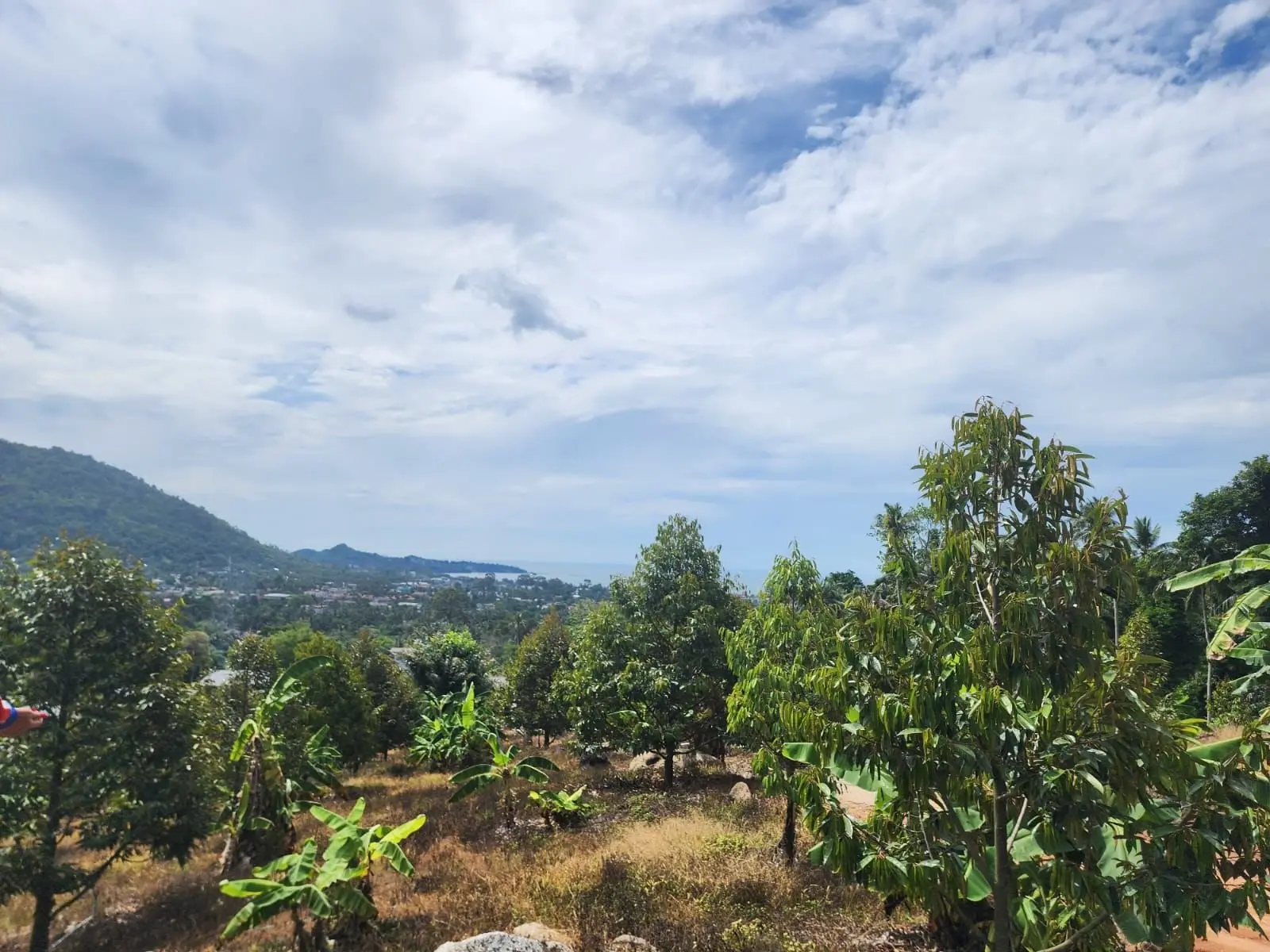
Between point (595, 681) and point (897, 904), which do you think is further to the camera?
point (595, 681)

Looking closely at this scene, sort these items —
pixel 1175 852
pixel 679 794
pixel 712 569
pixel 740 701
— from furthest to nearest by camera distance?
pixel 712 569 < pixel 679 794 < pixel 740 701 < pixel 1175 852

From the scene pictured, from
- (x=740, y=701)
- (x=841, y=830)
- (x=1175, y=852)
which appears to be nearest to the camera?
(x=1175, y=852)

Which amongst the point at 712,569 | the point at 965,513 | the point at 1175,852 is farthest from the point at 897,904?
Answer: the point at 712,569

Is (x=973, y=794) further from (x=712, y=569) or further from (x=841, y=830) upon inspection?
(x=712, y=569)

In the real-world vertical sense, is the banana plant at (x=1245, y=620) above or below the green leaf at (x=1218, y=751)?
above

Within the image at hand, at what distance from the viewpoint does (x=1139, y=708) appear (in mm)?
5105

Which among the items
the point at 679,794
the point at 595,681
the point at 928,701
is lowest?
the point at 679,794

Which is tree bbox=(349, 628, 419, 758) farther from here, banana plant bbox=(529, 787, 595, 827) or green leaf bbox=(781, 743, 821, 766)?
green leaf bbox=(781, 743, 821, 766)

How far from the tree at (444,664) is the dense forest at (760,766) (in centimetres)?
836

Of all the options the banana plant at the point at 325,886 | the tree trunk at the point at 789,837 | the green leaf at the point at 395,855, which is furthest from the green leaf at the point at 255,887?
the tree trunk at the point at 789,837

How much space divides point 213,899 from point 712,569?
15.8 metres

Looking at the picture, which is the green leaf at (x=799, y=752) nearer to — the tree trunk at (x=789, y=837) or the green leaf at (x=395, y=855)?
the tree trunk at (x=789, y=837)

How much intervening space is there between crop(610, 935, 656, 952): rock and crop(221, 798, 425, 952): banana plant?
3.11 metres

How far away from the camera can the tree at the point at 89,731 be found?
1338cm
